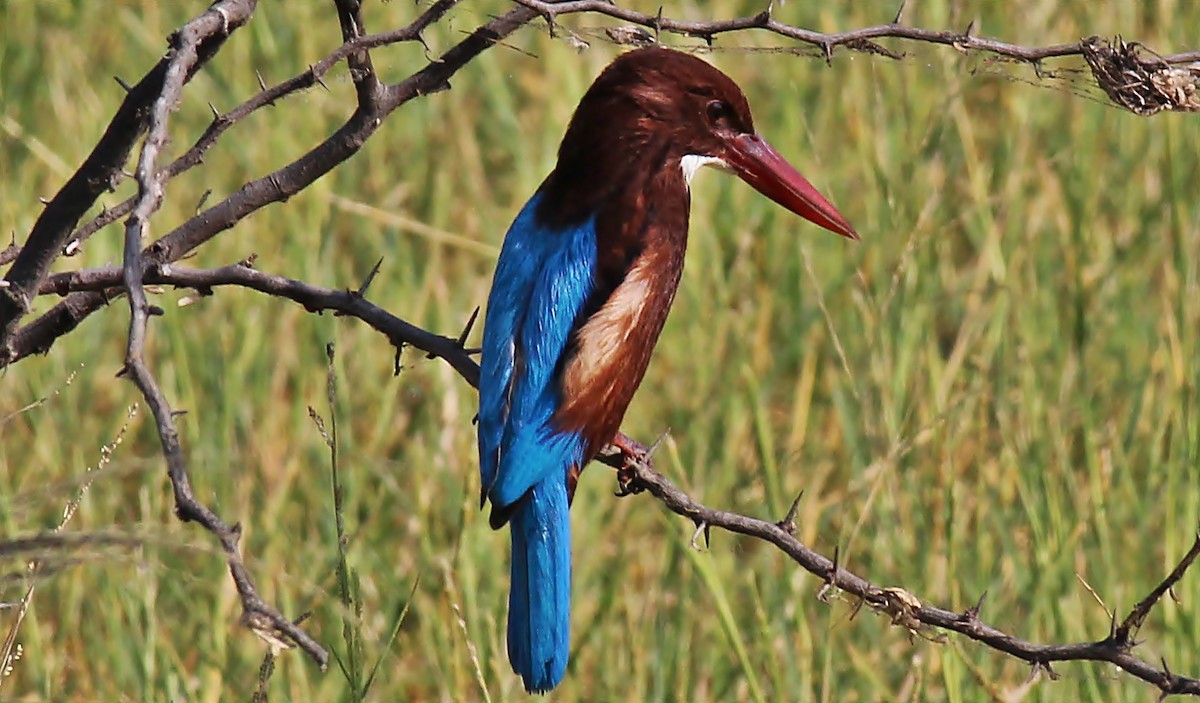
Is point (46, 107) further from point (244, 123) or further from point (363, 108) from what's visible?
point (363, 108)

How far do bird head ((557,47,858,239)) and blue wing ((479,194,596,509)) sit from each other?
0.14m

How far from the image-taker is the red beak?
266 cm

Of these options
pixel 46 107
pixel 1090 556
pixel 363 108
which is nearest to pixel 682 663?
pixel 1090 556

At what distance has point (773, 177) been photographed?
2.69m

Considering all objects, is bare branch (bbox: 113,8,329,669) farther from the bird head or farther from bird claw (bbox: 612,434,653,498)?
the bird head

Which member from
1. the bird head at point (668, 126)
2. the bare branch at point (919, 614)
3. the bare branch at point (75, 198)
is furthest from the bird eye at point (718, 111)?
the bare branch at point (75, 198)

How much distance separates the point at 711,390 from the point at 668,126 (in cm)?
110

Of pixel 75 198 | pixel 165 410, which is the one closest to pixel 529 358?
pixel 75 198

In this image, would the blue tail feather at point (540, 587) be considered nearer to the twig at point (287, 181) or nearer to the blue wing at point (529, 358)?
the blue wing at point (529, 358)

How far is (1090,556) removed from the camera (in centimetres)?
302

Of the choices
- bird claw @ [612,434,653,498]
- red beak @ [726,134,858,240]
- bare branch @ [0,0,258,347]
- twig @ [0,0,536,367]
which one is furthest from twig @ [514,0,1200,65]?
red beak @ [726,134,858,240]

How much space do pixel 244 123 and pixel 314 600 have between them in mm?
1647

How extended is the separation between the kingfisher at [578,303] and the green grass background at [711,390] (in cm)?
15

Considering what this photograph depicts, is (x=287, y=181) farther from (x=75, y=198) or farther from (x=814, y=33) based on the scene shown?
(x=814, y=33)
